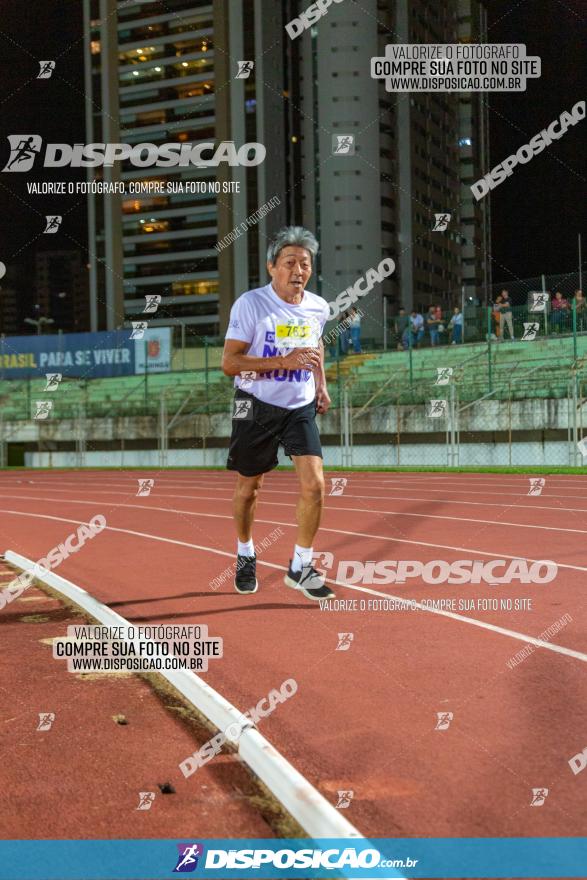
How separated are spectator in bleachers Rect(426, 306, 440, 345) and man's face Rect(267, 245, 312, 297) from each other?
22720 mm

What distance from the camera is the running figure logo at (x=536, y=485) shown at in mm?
14270

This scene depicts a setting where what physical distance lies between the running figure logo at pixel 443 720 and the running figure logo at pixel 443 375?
2098 cm

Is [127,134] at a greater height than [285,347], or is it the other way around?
[127,134]

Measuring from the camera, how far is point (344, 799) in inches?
106

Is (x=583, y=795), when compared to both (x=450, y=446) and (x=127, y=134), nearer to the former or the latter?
(x=450, y=446)

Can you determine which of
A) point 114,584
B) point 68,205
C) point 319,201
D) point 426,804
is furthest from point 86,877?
point 68,205

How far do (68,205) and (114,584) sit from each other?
105m

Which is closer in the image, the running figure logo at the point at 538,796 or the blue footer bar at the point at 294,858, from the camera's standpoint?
the blue footer bar at the point at 294,858

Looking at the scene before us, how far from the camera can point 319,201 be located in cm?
9819

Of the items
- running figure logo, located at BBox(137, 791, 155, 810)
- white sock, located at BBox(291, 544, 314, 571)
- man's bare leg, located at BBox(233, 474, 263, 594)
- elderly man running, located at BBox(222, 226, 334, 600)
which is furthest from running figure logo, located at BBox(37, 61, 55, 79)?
running figure logo, located at BBox(137, 791, 155, 810)

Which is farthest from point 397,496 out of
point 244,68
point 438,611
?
point 244,68

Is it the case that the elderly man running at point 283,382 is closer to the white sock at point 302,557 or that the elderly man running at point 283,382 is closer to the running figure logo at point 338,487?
the white sock at point 302,557

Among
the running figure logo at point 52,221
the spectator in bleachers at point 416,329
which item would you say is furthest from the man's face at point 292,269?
the spectator in bleachers at point 416,329

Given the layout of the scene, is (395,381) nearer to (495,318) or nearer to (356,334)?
(495,318)
